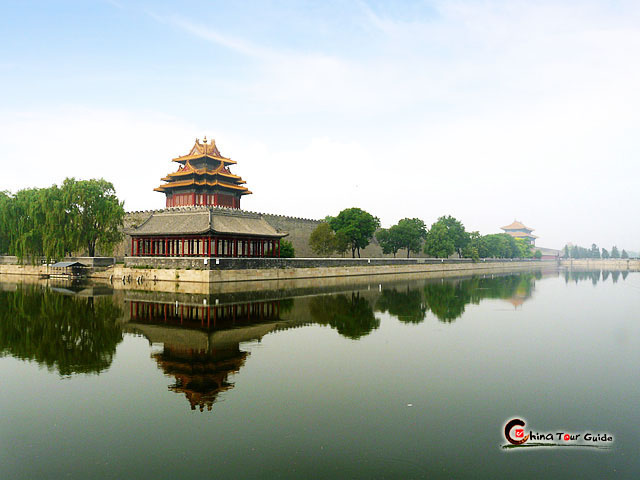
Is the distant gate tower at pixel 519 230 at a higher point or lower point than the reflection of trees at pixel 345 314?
higher

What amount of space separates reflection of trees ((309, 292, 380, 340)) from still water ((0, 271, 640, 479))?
11.4 inches

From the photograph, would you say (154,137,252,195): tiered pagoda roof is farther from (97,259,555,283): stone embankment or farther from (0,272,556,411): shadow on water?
(0,272,556,411): shadow on water

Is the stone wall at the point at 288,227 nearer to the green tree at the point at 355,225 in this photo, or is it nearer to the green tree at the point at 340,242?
the green tree at the point at 355,225

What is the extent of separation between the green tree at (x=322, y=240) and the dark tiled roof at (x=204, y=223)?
10635 millimetres

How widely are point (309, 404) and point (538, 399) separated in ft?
17.4

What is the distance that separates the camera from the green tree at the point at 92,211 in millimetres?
45062

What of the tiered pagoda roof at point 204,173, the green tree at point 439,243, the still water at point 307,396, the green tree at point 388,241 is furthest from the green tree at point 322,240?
the still water at point 307,396

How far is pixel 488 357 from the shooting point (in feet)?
47.4

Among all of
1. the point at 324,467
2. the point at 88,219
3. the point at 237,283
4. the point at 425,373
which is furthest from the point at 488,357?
the point at 88,219

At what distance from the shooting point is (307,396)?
10.5 meters

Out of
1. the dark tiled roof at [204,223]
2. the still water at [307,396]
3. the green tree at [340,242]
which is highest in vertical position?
the dark tiled roof at [204,223]

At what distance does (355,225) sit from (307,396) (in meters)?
50.0

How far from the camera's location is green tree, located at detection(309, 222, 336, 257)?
57.1 meters

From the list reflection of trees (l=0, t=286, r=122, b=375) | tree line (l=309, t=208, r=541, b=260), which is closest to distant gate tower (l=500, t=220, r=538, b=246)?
tree line (l=309, t=208, r=541, b=260)
